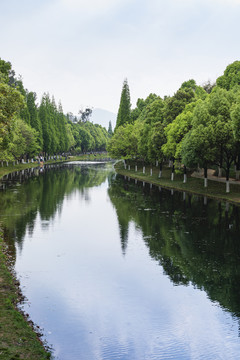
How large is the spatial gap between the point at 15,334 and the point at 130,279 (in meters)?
7.79

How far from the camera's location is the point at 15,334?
39.3 feet

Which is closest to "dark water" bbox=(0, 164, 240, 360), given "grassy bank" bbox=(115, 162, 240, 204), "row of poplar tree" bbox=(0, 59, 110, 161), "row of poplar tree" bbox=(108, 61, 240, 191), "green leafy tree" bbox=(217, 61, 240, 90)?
"grassy bank" bbox=(115, 162, 240, 204)

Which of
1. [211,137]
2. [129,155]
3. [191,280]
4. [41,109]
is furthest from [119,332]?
[41,109]

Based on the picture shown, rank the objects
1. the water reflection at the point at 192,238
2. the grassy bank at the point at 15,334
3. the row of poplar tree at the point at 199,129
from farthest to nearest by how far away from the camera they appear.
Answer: the row of poplar tree at the point at 199,129 → the water reflection at the point at 192,238 → the grassy bank at the point at 15,334

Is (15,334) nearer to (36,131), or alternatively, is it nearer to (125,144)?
(125,144)

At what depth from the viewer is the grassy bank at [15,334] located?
10883mm

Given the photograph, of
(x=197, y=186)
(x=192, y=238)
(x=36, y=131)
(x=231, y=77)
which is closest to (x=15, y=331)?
(x=192, y=238)

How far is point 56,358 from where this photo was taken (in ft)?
38.0

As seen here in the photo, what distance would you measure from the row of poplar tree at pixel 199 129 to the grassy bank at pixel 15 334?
28.6 metres

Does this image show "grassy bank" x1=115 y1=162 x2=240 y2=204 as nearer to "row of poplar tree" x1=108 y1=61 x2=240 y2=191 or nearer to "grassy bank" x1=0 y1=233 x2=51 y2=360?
"row of poplar tree" x1=108 y1=61 x2=240 y2=191

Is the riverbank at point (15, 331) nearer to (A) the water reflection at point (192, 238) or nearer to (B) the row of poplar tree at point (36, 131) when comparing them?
(A) the water reflection at point (192, 238)

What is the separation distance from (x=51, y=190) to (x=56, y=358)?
1659 inches

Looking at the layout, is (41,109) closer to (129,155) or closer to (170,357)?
(129,155)

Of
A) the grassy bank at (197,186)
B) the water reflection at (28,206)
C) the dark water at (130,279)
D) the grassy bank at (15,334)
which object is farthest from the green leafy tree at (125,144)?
the grassy bank at (15,334)
